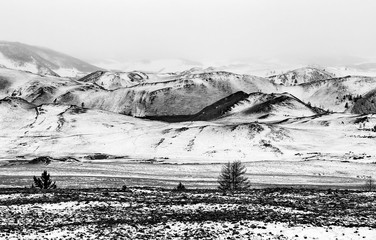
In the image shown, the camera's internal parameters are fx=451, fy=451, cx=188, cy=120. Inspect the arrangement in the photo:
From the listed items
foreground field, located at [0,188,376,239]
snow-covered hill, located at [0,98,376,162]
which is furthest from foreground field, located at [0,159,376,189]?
foreground field, located at [0,188,376,239]

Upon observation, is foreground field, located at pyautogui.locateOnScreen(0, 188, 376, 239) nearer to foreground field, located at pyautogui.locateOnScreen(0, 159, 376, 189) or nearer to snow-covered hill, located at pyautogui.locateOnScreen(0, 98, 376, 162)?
foreground field, located at pyautogui.locateOnScreen(0, 159, 376, 189)

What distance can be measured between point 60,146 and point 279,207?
14287 cm

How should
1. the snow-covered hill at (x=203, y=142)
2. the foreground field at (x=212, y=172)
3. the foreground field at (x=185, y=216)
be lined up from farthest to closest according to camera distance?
the snow-covered hill at (x=203, y=142)
the foreground field at (x=212, y=172)
the foreground field at (x=185, y=216)

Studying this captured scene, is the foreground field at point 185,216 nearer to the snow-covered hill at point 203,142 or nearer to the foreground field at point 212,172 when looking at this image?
the foreground field at point 212,172

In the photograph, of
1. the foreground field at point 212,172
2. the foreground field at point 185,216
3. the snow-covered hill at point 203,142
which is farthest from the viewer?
the snow-covered hill at point 203,142

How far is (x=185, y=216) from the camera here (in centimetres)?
2600

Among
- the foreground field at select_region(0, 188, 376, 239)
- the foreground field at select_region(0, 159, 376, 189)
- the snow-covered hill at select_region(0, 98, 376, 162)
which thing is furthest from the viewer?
the snow-covered hill at select_region(0, 98, 376, 162)

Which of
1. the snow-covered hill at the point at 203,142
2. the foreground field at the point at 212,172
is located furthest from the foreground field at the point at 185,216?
the snow-covered hill at the point at 203,142

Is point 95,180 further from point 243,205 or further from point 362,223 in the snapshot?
point 362,223

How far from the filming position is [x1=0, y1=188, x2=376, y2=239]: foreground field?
2150 cm

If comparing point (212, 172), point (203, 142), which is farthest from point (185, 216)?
point (203, 142)

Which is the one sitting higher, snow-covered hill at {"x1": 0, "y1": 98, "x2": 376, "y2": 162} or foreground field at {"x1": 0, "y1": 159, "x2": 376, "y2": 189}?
snow-covered hill at {"x1": 0, "y1": 98, "x2": 376, "y2": 162}

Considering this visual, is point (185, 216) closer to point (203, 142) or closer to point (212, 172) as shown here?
point (212, 172)

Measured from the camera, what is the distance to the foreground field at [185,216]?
21500 mm
